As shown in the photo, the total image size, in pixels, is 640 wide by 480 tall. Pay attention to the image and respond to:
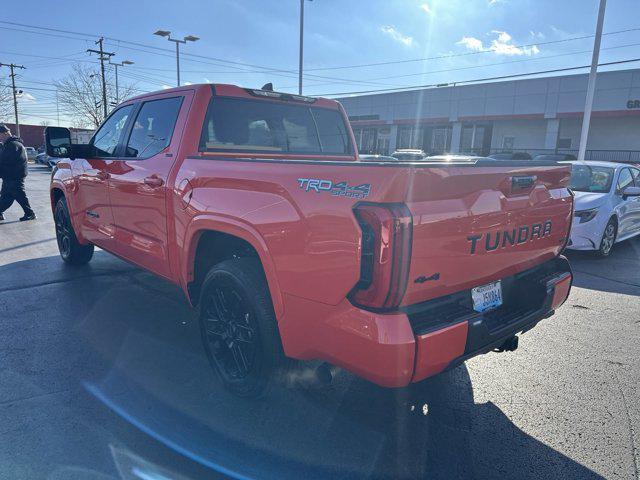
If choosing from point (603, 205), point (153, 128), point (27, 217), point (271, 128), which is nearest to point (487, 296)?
point (271, 128)

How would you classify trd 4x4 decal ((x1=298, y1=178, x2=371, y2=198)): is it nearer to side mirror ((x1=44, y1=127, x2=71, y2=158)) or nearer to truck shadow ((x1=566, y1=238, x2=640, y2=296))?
side mirror ((x1=44, y1=127, x2=71, y2=158))

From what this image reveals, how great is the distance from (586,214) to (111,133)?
6.82 m

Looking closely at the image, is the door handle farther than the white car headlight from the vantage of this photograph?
No

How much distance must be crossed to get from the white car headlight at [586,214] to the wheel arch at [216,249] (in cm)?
598

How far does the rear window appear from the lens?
3766mm

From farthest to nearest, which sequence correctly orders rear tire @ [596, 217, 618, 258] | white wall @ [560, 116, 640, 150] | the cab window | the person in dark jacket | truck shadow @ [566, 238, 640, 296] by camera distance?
white wall @ [560, 116, 640, 150] → the person in dark jacket → rear tire @ [596, 217, 618, 258] → truck shadow @ [566, 238, 640, 296] → the cab window

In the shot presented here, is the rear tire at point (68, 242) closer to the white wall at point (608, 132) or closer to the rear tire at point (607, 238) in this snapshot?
the rear tire at point (607, 238)

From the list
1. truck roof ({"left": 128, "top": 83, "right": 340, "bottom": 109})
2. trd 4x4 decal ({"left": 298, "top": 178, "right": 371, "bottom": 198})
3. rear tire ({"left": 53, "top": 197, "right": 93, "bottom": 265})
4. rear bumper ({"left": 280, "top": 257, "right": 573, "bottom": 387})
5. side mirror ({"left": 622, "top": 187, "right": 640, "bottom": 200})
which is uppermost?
truck roof ({"left": 128, "top": 83, "right": 340, "bottom": 109})

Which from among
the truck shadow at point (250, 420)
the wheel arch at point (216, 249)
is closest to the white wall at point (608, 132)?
the truck shadow at point (250, 420)

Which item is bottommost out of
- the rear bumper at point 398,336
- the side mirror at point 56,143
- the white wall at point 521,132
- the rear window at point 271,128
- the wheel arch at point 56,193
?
the rear bumper at point 398,336

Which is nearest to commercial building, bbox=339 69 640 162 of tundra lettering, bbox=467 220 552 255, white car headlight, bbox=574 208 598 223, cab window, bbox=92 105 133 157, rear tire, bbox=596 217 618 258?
rear tire, bbox=596 217 618 258

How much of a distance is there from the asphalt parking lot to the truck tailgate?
3.17ft

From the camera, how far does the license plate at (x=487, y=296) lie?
8.48ft

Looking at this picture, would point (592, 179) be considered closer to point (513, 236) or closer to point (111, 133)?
point (513, 236)
